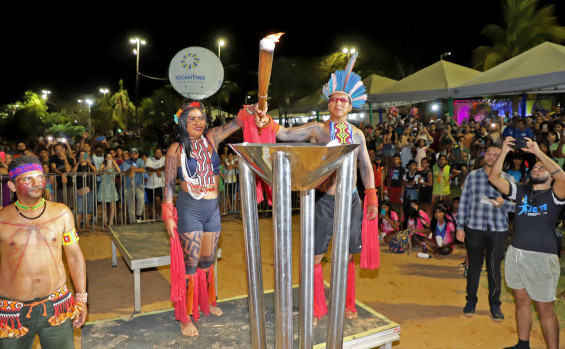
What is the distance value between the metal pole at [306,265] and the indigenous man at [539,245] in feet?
9.68

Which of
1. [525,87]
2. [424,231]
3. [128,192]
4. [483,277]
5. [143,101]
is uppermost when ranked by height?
[143,101]

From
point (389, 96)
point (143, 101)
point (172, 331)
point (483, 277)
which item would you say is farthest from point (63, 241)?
point (143, 101)

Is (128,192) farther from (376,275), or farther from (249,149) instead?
(249,149)

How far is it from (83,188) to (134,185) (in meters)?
1.02

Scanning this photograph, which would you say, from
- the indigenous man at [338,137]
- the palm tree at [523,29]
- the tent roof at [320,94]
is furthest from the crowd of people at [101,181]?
the palm tree at [523,29]

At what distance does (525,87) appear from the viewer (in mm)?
7793

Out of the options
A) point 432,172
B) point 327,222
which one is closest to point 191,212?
point 327,222

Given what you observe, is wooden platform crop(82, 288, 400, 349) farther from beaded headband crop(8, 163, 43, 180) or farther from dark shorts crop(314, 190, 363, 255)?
beaded headband crop(8, 163, 43, 180)

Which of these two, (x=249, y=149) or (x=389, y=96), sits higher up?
(x=389, y=96)

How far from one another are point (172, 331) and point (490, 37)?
27782mm

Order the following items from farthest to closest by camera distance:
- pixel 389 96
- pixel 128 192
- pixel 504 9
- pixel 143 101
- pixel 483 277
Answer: pixel 143 101 → pixel 504 9 → pixel 389 96 → pixel 128 192 → pixel 483 277

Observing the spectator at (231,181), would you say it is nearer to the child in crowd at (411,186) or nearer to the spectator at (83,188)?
the spectator at (83,188)

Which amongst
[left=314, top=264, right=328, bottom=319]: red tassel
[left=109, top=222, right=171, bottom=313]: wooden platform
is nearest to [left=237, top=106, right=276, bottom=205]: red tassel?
[left=314, top=264, right=328, bottom=319]: red tassel

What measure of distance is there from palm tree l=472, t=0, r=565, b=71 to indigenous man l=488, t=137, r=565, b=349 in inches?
880
